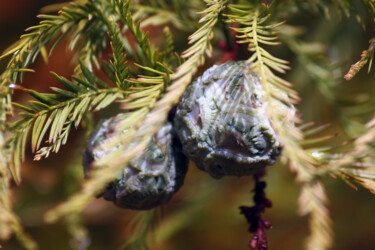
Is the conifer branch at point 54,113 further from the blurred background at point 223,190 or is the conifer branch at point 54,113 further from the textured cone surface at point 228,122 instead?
the blurred background at point 223,190

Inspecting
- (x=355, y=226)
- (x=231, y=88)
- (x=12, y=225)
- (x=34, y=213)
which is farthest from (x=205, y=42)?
(x=355, y=226)

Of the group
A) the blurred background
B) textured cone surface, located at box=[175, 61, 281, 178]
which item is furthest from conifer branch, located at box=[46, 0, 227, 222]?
the blurred background

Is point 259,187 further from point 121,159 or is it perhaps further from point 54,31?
point 54,31

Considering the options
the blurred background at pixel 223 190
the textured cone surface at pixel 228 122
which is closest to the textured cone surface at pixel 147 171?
the textured cone surface at pixel 228 122

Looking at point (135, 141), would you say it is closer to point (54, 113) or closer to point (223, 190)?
point (54, 113)

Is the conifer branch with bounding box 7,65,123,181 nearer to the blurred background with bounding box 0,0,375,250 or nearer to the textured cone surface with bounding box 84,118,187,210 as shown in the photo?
the textured cone surface with bounding box 84,118,187,210

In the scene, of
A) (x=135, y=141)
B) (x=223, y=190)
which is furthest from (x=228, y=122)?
(x=223, y=190)
